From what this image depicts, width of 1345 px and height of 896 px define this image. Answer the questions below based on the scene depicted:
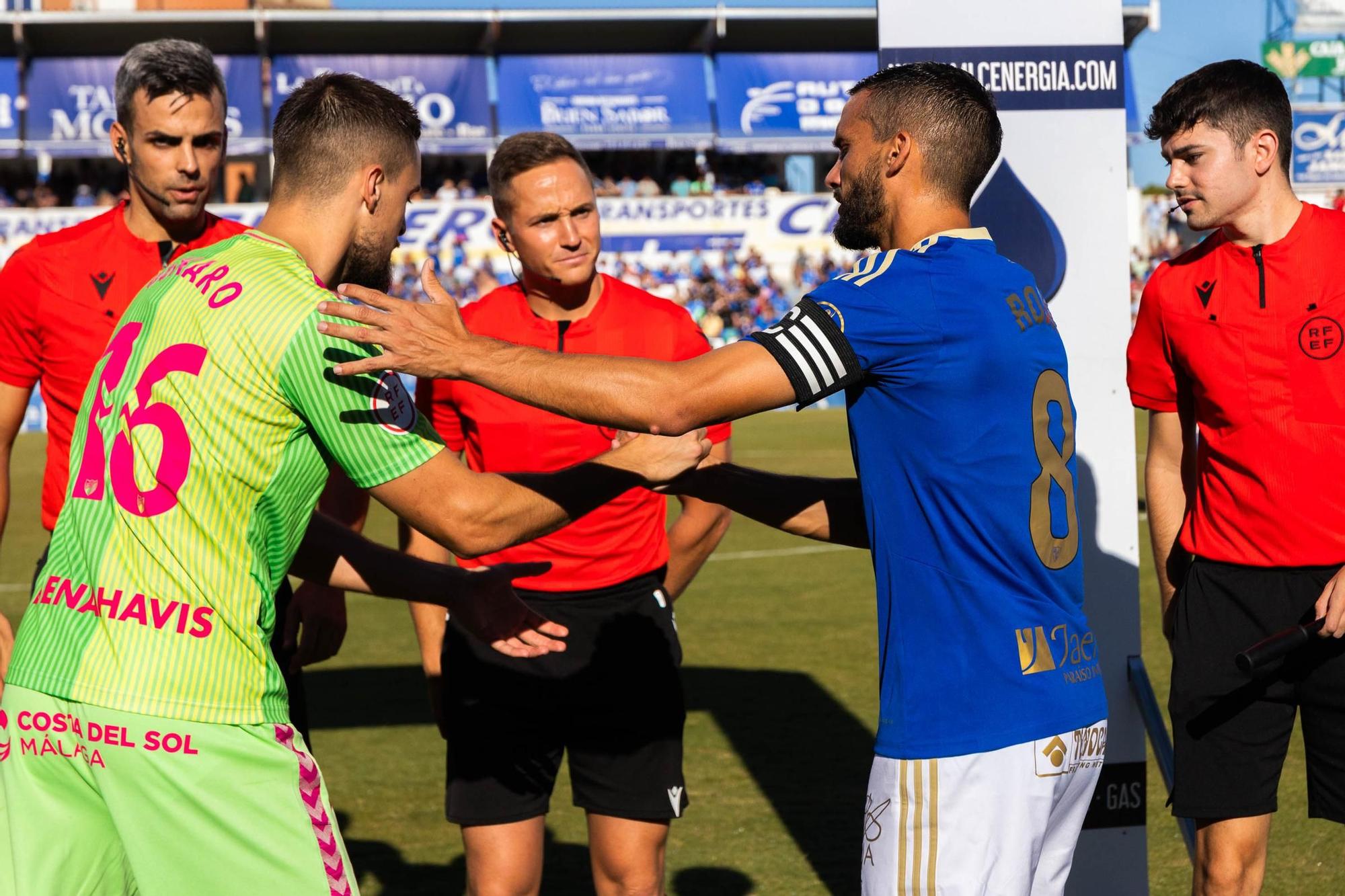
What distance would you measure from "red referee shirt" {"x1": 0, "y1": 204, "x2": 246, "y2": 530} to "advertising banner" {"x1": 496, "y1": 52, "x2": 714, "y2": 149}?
130 feet

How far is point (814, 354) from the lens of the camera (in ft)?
9.21

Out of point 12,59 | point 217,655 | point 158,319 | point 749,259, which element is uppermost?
point 12,59

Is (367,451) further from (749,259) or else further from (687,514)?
(749,259)

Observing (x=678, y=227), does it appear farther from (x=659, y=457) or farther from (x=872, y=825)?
(x=872, y=825)

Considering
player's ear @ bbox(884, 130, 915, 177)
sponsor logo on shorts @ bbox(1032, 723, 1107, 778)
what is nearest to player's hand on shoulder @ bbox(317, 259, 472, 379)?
player's ear @ bbox(884, 130, 915, 177)

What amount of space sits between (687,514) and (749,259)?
35.6 meters

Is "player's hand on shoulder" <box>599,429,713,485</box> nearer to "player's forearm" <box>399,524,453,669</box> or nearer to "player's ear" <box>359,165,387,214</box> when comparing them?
"player's ear" <box>359,165,387,214</box>

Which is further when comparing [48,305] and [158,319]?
[48,305]

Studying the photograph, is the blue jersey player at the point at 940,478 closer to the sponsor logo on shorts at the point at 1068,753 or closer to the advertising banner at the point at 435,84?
the sponsor logo on shorts at the point at 1068,753

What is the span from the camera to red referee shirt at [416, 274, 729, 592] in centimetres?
447

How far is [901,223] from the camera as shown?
3.07m

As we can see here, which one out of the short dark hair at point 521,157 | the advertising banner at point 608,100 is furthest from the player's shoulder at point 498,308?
the advertising banner at point 608,100

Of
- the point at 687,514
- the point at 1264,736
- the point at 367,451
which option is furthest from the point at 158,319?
the point at 1264,736

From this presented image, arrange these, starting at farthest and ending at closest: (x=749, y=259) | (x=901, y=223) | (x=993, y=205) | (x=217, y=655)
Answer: (x=749, y=259) → (x=993, y=205) → (x=901, y=223) → (x=217, y=655)
